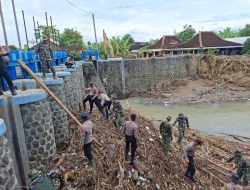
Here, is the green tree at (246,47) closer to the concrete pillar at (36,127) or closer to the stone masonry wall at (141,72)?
the stone masonry wall at (141,72)

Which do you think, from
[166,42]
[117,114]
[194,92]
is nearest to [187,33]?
[166,42]

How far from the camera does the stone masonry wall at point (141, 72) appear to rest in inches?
1022

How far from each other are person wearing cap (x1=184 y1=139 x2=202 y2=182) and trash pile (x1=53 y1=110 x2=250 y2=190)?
0.19 meters

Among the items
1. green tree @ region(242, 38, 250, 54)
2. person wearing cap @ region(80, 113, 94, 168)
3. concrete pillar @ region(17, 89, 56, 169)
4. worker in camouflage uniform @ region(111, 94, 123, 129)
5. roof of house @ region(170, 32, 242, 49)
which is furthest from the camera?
roof of house @ region(170, 32, 242, 49)

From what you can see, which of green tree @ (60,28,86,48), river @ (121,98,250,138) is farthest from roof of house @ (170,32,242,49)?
green tree @ (60,28,86,48)

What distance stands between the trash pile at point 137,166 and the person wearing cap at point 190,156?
0.19 meters

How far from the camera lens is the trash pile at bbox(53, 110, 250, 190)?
6.98 metres

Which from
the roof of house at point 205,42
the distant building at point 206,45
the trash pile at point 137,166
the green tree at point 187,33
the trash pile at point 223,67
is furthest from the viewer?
the green tree at point 187,33

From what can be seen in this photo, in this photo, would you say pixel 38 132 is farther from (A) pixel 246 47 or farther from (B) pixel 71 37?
(B) pixel 71 37

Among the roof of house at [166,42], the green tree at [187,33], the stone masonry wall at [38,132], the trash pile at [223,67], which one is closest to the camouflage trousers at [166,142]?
the stone masonry wall at [38,132]

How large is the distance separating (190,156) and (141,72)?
64.5 feet

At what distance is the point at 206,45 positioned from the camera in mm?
37469

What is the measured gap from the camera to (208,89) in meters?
26.8

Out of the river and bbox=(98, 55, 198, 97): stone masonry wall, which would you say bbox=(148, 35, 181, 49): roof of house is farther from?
the river
